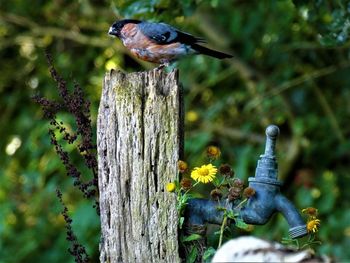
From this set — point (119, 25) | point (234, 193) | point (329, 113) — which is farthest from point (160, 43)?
point (329, 113)

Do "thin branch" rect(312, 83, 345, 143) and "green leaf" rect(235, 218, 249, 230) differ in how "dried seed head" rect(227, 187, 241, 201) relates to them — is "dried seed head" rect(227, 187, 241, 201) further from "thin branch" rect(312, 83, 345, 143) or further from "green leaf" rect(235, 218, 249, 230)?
"thin branch" rect(312, 83, 345, 143)

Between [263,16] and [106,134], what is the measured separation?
495 centimetres

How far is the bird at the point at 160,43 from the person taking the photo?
4.55 meters

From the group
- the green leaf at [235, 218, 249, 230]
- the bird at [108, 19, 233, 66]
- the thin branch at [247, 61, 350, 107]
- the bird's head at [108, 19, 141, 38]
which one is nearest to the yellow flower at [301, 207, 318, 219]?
the green leaf at [235, 218, 249, 230]

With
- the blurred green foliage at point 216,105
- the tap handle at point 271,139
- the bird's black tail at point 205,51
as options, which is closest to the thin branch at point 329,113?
the blurred green foliage at point 216,105

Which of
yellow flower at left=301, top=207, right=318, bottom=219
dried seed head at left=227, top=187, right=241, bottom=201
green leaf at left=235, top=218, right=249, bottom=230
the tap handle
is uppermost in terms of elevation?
the tap handle

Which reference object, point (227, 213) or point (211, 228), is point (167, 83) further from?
point (211, 228)

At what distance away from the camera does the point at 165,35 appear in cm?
455

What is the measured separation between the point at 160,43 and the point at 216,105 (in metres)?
3.85

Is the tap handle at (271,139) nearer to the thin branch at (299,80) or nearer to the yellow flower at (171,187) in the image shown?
the yellow flower at (171,187)

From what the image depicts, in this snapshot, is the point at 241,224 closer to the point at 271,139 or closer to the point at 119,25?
the point at 271,139

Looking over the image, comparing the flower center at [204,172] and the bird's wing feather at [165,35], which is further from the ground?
the bird's wing feather at [165,35]

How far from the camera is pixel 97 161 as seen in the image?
380cm

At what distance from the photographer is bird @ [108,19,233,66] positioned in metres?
4.55
